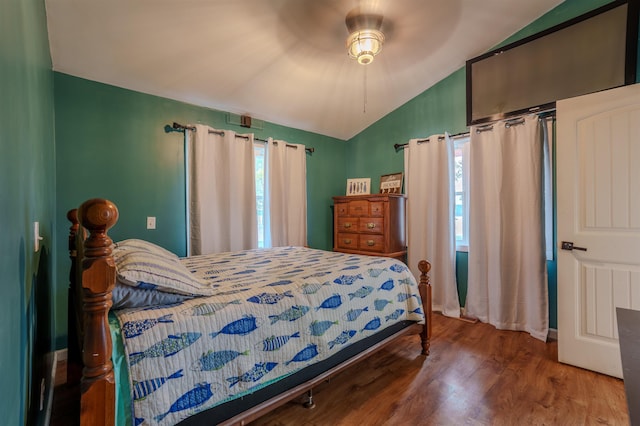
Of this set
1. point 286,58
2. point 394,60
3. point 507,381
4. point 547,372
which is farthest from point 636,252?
point 286,58

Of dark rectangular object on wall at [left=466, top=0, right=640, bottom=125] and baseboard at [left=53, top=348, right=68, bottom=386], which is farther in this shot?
dark rectangular object on wall at [left=466, top=0, right=640, bottom=125]

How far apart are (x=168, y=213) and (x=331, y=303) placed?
209 centimetres

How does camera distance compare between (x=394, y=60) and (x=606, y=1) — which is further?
(x=394, y=60)

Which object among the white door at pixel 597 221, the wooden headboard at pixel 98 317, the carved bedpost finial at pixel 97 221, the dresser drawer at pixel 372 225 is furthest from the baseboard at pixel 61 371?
the white door at pixel 597 221

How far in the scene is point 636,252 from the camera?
197cm

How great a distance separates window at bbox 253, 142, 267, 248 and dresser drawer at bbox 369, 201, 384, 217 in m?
1.34

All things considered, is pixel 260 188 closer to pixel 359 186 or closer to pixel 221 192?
pixel 221 192

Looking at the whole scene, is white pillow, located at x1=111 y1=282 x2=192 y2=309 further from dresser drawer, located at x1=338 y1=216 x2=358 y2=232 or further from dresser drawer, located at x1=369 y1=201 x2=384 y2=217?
dresser drawer, located at x1=338 y1=216 x2=358 y2=232

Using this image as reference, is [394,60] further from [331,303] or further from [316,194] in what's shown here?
[331,303]

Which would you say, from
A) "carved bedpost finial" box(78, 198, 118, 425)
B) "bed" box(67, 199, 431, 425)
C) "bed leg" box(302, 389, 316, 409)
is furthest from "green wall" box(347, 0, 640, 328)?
"carved bedpost finial" box(78, 198, 118, 425)

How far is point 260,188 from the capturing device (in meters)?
3.55

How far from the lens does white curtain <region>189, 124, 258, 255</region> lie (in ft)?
9.87

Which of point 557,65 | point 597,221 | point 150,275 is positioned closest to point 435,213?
point 597,221

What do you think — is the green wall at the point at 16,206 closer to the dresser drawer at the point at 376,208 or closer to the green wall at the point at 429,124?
the dresser drawer at the point at 376,208
